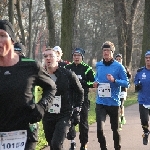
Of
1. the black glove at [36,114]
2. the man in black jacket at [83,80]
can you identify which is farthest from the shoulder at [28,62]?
the man in black jacket at [83,80]

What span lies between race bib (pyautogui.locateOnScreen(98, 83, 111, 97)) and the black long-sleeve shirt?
3638mm

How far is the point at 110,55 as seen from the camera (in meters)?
7.97

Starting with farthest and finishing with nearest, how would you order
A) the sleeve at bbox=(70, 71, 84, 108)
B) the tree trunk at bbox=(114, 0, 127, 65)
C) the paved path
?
the tree trunk at bbox=(114, 0, 127, 65), the paved path, the sleeve at bbox=(70, 71, 84, 108)

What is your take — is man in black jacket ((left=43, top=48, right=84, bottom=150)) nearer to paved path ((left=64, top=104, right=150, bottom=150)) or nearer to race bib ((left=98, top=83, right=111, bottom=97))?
race bib ((left=98, top=83, right=111, bottom=97))

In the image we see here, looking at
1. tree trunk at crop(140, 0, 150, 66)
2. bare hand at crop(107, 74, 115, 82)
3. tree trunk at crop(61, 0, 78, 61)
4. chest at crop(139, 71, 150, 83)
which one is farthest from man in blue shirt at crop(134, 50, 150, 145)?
tree trunk at crop(140, 0, 150, 66)

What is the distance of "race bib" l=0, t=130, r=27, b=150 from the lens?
13.8 feet

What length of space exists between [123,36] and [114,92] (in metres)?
19.1

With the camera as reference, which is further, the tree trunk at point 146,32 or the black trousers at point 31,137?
→ the tree trunk at point 146,32

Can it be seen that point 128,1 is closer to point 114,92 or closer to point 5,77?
point 114,92

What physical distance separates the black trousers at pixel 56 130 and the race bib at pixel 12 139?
1.90 meters

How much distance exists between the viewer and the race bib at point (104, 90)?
7.90 metres

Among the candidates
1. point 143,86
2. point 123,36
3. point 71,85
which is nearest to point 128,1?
point 123,36

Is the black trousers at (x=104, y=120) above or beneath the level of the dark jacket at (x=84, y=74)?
beneath

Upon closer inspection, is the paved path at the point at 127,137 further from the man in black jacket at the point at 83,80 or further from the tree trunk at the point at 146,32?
the tree trunk at the point at 146,32
